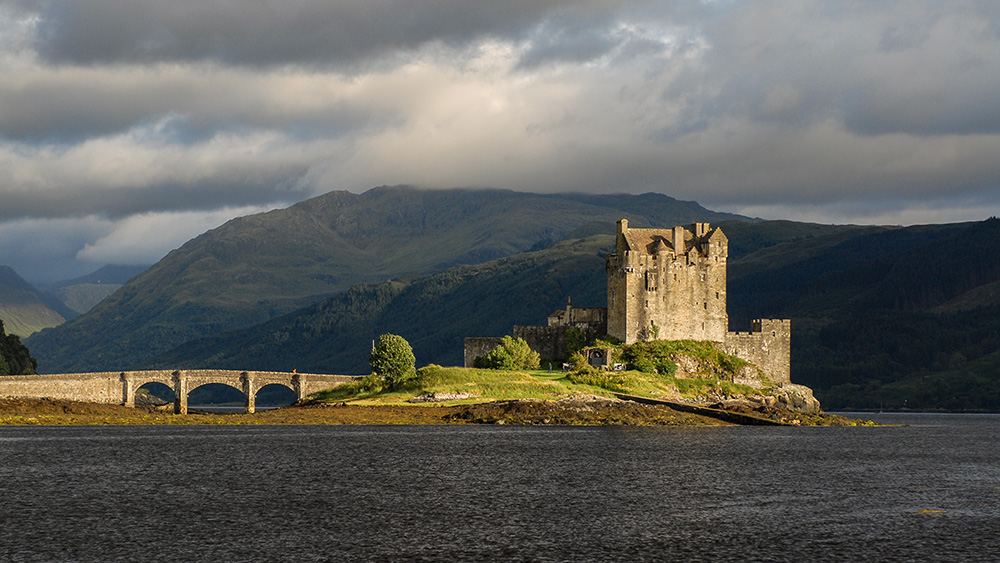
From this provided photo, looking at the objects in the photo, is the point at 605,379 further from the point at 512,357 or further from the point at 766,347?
the point at 766,347

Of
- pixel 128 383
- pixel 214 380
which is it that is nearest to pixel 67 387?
pixel 128 383

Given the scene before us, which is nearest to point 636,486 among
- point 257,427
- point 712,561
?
point 712,561

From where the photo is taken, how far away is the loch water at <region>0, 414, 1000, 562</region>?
149 ft

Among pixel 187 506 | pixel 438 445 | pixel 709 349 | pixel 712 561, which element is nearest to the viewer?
pixel 712 561

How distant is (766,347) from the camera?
13938 centimetres

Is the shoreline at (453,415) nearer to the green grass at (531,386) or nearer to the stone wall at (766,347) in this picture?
the green grass at (531,386)

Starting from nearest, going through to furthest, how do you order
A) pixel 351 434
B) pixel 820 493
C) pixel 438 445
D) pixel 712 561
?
pixel 712 561 < pixel 820 493 < pixel 438 445 < pixel 351 434

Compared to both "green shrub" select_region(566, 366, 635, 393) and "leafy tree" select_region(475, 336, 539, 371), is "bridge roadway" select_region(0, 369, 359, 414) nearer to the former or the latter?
"leafy tree" select_region(475, 336, 539, 371)

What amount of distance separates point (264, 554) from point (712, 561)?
719 inches

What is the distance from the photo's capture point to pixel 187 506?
56.6 meters

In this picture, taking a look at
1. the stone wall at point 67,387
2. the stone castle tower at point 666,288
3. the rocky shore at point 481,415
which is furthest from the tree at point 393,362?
the stone wall at point 67,387

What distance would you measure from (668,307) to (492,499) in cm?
7709

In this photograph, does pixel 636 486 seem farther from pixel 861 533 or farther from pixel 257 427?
pixel 257 427

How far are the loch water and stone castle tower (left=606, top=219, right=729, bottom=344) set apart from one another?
31971 mm
